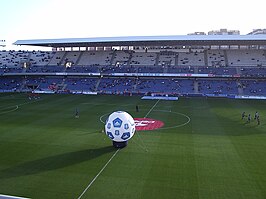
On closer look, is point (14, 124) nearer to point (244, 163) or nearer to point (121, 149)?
point (121, 149)

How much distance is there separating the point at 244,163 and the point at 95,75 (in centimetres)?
4897

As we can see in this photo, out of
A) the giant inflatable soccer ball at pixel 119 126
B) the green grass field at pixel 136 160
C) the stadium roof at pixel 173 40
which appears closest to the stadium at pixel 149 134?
the green grass field at pixel 136 160

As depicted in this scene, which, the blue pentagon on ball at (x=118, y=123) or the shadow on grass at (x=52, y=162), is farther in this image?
the blue pentagon on ball at (x=118, y=123)

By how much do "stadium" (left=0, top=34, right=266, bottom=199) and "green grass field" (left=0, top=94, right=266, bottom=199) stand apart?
62 mm

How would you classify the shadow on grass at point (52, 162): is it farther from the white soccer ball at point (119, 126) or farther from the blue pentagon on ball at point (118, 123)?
the blue pentagon on ball at point (118, 123)

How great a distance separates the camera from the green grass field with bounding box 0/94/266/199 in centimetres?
1322

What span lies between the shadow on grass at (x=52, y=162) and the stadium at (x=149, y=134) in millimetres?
63

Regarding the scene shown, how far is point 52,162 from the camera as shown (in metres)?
16.8

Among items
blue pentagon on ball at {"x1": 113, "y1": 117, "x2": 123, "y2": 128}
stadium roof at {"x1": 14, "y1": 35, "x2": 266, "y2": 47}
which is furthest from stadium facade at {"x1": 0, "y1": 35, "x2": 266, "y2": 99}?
blue pentagon on ball at {"x1": 113, "y1": 117, "x2": 123, "y2": 128}

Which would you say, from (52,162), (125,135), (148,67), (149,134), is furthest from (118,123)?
(148,67)

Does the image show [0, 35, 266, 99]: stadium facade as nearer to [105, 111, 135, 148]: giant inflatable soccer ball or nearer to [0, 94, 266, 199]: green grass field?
[0, 94, 266, 199]: green grass field

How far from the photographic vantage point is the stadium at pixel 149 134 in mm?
13742

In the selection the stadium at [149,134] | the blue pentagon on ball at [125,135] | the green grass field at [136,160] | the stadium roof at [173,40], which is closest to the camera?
the green grass field at [136,160]

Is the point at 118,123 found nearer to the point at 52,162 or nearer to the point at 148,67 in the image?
the point at 52,162
